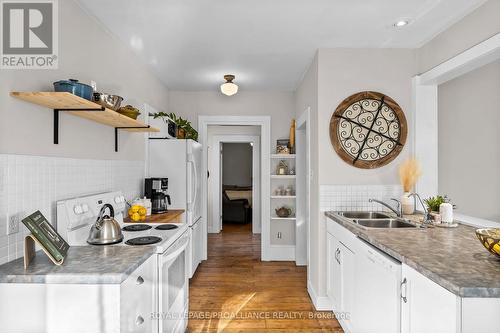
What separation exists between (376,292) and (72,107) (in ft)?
7.09

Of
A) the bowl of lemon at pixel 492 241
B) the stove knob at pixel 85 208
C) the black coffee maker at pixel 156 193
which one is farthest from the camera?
the black coffee maker at pixel 156 193

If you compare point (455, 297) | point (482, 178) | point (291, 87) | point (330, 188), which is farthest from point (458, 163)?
point (455, 297)

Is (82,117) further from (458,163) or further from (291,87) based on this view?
(458,163)

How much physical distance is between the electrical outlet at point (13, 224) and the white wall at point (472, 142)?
4171 millimetres

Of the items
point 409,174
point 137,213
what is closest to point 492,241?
point 409,174

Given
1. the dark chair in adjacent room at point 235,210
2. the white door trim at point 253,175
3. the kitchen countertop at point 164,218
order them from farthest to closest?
the dark chair in adjacent room at point 235,210 → the white door trim at point 253,175 → the kitchen countertop at point 164,218

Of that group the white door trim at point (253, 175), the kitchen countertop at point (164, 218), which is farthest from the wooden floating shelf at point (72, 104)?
the white door trim at point (253, 175)

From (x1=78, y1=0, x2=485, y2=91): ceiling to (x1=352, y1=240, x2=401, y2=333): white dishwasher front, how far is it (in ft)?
5.56

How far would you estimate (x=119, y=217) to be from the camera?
2521 mm

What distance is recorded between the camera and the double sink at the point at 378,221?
252cm

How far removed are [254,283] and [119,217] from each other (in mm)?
1858

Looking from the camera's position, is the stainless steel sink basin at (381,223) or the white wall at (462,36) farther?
the stainless steel sink basin at (381,223)

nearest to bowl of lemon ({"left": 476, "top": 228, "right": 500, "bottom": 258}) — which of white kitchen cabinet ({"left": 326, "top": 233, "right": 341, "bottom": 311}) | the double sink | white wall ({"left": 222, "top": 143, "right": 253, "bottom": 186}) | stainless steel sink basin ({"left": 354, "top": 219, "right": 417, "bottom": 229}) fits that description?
the double sink

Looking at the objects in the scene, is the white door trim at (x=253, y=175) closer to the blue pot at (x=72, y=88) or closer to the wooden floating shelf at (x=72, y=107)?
the wooden floating shelf at (x=72, y=107)
